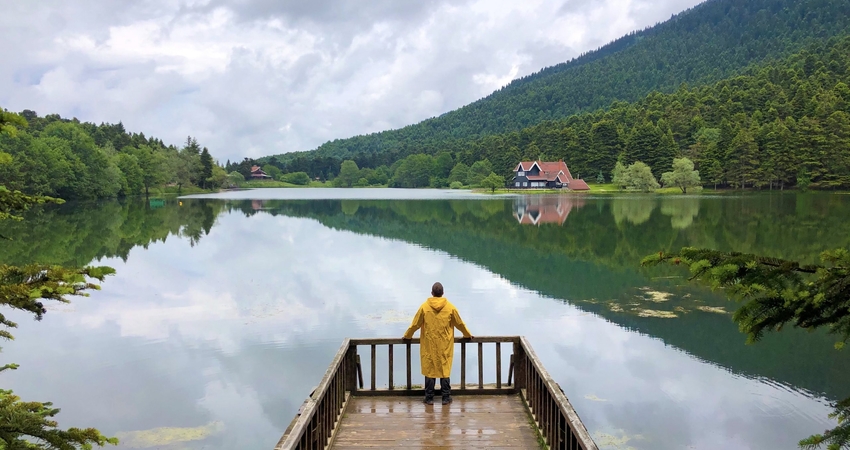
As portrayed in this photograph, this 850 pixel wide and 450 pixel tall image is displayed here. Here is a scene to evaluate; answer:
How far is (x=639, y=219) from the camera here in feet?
129

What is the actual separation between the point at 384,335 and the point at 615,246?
17.0m

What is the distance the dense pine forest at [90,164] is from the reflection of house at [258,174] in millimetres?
47543

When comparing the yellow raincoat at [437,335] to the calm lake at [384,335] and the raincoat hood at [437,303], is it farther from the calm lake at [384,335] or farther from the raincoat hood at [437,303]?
the calm lake at [384,335]

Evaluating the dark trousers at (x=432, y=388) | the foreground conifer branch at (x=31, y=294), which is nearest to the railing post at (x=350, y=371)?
the dark trousers at (x=432, y=388)

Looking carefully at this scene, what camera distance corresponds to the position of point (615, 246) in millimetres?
26906

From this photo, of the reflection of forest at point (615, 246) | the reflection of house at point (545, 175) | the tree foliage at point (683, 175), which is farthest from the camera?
the reflection of house at point (545, 175)

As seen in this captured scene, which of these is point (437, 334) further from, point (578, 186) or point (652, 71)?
point (652, 71)

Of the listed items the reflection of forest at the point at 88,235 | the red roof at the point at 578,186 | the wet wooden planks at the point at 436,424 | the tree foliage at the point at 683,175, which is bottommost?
the wet wooden planks at the point at 436,424

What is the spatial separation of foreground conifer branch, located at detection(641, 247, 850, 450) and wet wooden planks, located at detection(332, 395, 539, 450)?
12.0 feet

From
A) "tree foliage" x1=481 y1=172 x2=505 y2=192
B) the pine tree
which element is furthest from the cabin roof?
the pine tree

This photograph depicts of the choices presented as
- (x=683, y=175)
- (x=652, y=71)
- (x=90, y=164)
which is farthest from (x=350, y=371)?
(x=652, y=71)

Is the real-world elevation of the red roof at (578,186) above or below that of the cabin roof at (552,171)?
below

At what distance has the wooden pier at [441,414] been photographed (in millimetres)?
5582

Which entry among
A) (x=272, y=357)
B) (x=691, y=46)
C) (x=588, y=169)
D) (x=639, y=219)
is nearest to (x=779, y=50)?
(x=691, y=46)
